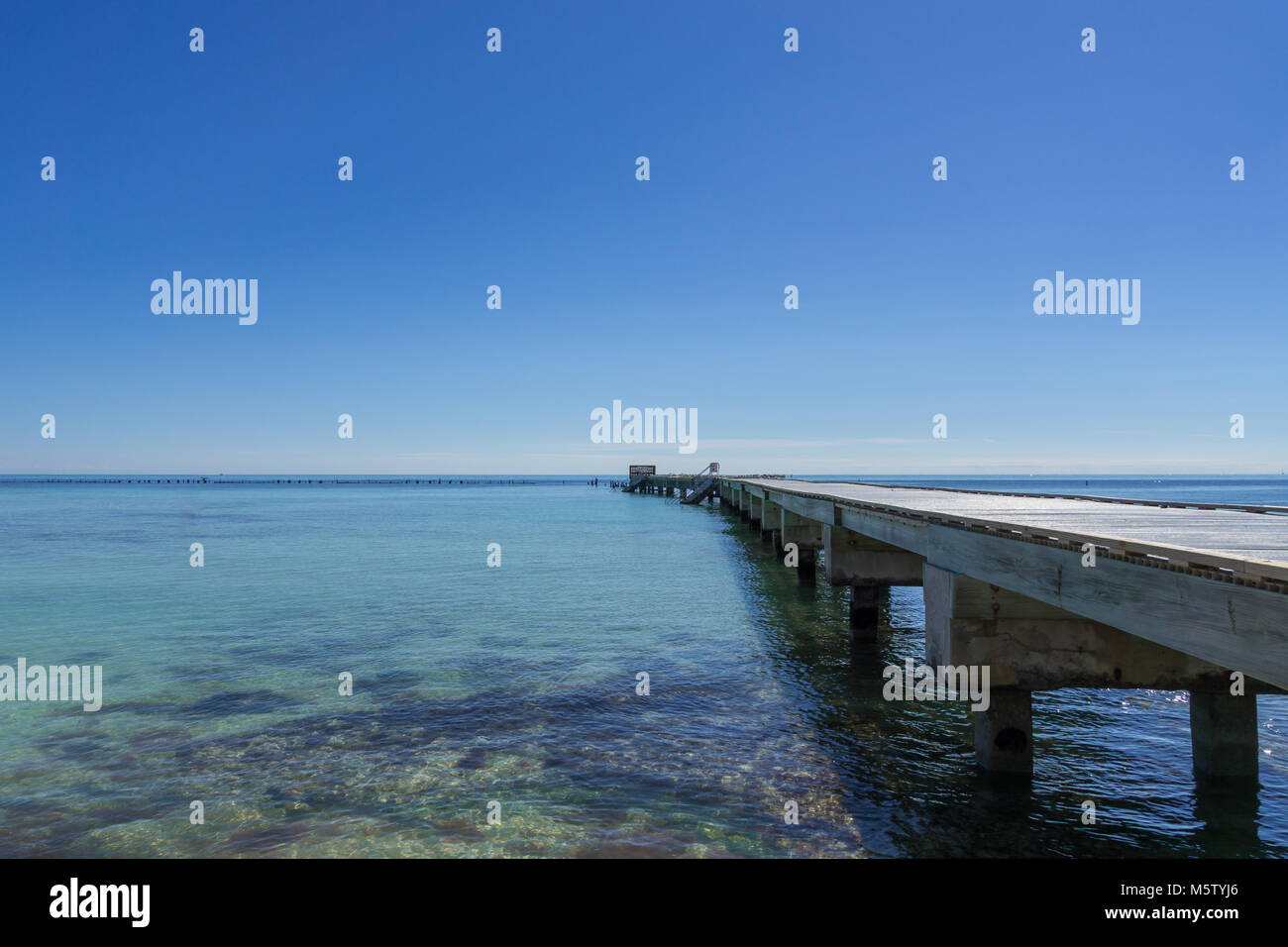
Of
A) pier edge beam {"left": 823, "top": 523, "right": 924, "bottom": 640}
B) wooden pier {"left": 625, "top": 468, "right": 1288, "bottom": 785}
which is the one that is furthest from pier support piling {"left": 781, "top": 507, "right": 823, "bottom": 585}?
wooden pier {"left": 625, "top": 468, "right": 1288, "bottom": 785}

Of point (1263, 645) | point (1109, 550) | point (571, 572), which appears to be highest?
point (1109, 550)

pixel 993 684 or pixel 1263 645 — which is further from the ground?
pixel 1263 645

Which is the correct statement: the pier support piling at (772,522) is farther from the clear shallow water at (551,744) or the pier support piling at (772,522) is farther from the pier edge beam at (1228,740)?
the pier edge beam at (1228,740)

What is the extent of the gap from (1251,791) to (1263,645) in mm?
6408

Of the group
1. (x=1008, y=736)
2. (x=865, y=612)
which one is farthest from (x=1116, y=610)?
(x=865, y=612)

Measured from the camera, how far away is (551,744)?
11.5 m

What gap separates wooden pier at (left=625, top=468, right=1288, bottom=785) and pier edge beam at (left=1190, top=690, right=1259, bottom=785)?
0.01 m

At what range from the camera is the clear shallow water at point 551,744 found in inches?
336

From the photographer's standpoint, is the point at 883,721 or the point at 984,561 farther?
the point at 883,721

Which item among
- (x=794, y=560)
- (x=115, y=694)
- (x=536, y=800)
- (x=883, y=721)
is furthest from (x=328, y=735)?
(x=794, y=560)

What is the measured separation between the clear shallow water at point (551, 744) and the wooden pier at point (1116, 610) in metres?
1.06

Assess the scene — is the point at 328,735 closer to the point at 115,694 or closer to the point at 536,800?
the point at 536,800

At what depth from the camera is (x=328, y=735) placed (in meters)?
11.9
